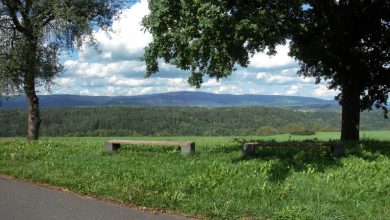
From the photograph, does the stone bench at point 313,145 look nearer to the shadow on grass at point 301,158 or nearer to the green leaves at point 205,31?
the shadow on grass at point 301,158

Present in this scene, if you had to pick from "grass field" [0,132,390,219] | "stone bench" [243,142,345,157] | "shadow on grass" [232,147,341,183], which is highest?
"stone bench" [243,142,345,157]

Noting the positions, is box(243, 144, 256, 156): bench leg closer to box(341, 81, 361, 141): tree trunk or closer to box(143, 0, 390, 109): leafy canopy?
box(143, 0, 390, 109): leafy canopy

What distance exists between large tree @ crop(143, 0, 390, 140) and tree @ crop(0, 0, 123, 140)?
9.73m

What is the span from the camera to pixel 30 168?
44.9 ft

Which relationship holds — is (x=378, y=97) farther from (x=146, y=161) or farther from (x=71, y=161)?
(x=71, y=161)

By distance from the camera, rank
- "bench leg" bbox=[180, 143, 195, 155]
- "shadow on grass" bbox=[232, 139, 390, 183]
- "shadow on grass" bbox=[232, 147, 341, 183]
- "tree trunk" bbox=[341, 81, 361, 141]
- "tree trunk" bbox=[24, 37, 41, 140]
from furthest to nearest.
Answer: "tree trunk" bbox=[24, 37, 41, 140]
"tree trunk" bbox=[341, 81, 361, 141]
"bench leg" bbox=[180, 143, 195, 155]
"shadow on grass" bbox=[232, 139, 390, 183]
"shadow on grass" bbox=[232, 147, 341, 183]

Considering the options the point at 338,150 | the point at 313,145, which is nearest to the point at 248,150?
the point at 313,145

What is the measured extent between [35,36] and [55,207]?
1681 cm

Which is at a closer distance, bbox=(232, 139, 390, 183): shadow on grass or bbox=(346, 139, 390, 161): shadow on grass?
bbox=(232, 139, 390, 183): shadow on grass

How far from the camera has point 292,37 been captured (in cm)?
1831

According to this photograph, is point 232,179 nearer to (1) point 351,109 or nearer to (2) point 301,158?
(2) point 301,158

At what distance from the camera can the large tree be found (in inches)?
536

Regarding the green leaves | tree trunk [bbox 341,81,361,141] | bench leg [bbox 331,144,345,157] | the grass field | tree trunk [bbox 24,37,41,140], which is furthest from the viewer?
tree trunk [bbox 24,37,41,140]

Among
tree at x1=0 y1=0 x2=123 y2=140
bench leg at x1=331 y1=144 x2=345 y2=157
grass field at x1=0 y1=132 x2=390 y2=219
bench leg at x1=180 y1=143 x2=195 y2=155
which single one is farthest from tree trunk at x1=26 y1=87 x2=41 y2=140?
bench leg at x1=331 y1=144 x2=345 y2=157
